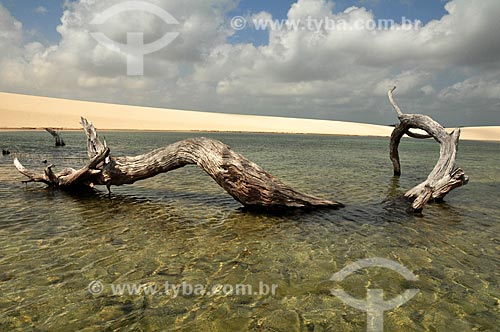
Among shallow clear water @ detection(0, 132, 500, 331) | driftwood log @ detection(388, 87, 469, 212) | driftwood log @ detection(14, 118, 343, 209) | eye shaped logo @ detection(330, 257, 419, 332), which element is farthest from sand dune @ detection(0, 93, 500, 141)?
eye shaped logo @ detection(330, 257, 419, 332)

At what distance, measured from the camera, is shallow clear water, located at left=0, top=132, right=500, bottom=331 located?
4.29 m

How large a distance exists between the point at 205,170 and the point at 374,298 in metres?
6.76

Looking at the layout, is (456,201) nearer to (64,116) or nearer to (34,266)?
(34,266)

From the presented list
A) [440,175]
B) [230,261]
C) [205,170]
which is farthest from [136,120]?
[230,261]

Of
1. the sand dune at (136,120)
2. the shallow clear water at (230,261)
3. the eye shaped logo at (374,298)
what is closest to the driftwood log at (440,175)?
the shallow clear water at (230,261)

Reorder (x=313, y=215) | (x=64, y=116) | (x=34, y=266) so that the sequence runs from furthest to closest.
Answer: (x=64, y=116) → (x=313, y=215) → (x=34, y=266)

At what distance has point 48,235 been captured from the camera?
277 inches

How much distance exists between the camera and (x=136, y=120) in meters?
100

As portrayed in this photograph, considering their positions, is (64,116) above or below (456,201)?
above

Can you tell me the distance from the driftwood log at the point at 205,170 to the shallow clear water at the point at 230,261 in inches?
22.9

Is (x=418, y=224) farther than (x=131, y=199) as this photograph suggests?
No

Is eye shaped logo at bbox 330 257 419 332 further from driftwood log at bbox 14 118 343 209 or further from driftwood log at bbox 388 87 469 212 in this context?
driftwood log at bbox 388 87 469 212

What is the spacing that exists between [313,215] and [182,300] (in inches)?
220

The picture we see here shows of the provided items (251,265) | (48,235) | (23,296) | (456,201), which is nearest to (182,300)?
(251,265)
